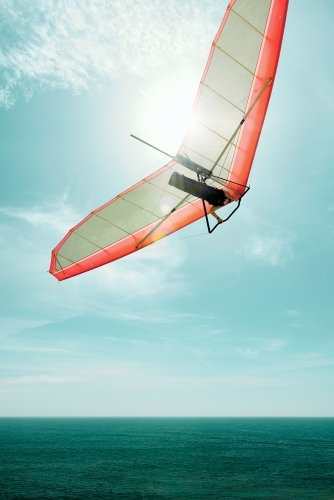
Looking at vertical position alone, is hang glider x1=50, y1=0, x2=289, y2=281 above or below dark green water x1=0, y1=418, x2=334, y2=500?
above

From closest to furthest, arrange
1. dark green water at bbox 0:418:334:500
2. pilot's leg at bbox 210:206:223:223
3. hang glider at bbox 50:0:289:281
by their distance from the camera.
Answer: hang glider at bbox 50:0:289:281 < pilot's leg at bbox 210:206:223:223 < dark green water at bbox 0:418:334:500

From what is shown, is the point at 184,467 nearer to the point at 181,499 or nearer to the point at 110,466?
the point at 110,466

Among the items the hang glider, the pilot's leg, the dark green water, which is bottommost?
the dark green water

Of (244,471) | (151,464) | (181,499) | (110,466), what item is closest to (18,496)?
(181,499)

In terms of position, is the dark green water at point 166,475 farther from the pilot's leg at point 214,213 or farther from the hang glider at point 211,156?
the pilot's leg at point 214,213

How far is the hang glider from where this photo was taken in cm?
546

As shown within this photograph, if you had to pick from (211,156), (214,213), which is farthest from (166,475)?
(211,156)

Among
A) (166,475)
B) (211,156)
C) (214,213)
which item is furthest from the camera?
(166,475)

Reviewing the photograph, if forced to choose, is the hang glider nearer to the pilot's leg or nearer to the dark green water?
the pilot's leg

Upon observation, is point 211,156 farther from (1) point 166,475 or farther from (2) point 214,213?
(1) point 166,475

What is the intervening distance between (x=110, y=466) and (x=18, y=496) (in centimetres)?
1884

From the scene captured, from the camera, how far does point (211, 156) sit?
6.72 m

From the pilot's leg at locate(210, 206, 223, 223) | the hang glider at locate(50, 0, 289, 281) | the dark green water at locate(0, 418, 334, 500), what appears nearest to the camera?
the hang glider at locate(50, 0, 289, 281)

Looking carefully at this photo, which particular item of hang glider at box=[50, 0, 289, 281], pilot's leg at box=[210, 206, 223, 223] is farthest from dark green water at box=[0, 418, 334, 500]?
pilot's leg at box=[210, 206, 223, 223]
